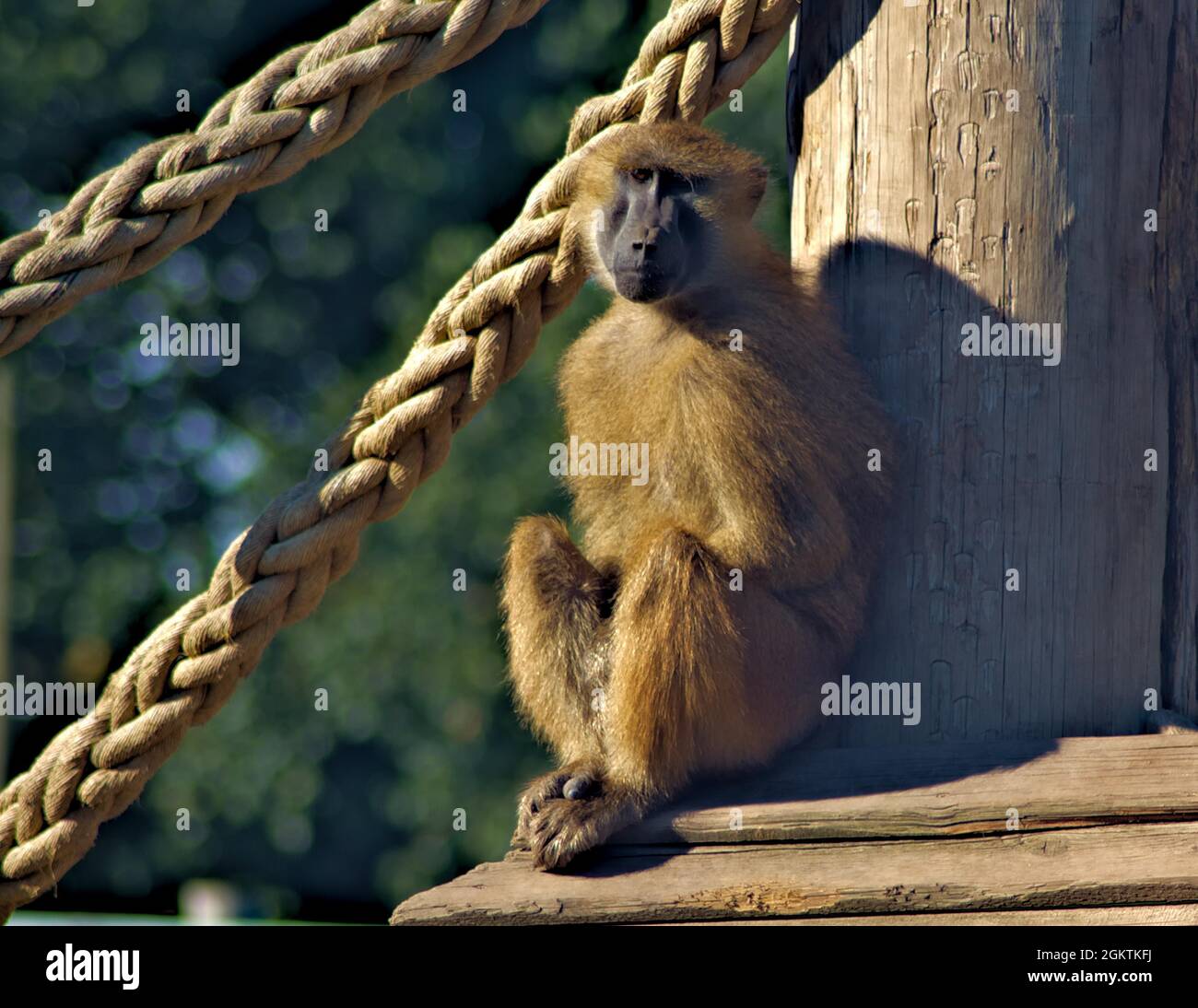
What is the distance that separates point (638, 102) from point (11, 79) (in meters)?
11.4

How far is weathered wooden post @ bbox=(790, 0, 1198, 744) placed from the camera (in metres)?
4.43

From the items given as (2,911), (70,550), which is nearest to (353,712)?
(70,550)

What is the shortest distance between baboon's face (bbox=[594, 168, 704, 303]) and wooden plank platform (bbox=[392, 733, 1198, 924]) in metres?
1.76

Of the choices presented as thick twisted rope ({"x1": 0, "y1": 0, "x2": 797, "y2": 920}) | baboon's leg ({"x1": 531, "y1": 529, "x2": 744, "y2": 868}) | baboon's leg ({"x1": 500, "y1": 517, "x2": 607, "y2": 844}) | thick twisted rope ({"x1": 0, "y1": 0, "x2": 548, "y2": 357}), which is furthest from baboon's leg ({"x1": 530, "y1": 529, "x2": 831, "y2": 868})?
thick twisted rope ({"x1": 0, "y1": 0, "x2": 548, "y2": 357})

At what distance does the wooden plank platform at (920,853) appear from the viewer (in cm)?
388

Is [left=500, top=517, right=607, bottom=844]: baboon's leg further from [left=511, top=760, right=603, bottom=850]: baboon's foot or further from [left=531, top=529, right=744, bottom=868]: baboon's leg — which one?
[left=531, top=529, right=744, bottom=868]: baboon's leg

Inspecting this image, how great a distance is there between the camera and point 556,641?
200 inches

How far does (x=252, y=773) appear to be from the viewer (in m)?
13.2

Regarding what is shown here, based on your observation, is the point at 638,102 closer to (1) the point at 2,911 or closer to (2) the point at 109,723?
(2) the point at 109,723

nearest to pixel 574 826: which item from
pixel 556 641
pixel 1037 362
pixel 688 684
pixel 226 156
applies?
pixel 688 684

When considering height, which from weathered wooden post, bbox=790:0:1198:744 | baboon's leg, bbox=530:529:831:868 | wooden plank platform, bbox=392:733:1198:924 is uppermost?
weathered wooden post, bbox=790:0:1198:744

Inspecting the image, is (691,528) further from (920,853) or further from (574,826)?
(920,853)

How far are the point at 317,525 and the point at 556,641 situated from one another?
34.8 inches

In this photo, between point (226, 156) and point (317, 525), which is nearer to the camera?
point (226, 156)
